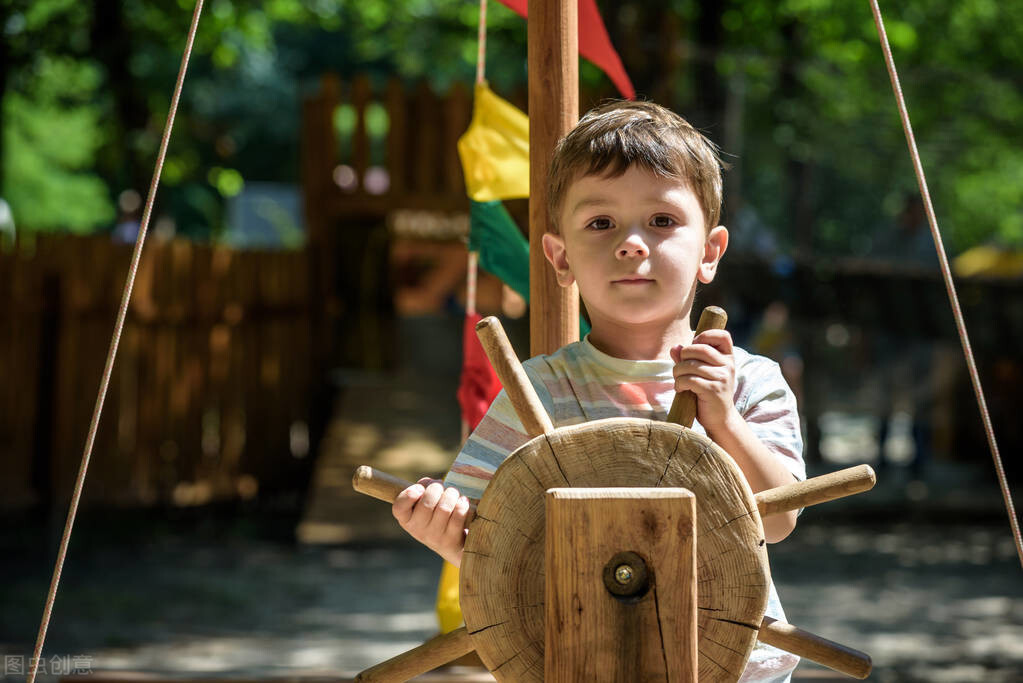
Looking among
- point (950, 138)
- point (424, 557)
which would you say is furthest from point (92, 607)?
point (950, 138)

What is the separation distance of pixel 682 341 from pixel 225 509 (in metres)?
8.65

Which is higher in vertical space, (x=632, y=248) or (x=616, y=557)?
(x=632, y=248)

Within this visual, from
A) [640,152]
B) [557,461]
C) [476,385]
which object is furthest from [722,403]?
[476,385]

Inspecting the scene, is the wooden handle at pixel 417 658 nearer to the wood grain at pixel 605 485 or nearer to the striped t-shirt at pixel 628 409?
the wood grain at pixel 605 485

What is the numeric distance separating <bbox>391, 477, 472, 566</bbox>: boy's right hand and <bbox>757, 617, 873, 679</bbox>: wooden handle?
1.47 ft

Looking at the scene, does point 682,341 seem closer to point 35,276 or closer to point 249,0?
point 35,276

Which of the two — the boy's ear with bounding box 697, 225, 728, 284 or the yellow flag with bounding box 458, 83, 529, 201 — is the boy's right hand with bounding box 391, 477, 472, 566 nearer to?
the boy's ear with bounding box 697, 225, 728, 284

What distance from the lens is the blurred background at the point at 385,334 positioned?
7.65 metres

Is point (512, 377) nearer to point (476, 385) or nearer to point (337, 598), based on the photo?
point (476, 385)

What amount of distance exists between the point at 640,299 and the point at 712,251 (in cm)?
27

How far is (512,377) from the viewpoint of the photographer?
1.67 m

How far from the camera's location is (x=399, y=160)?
34.2 ft

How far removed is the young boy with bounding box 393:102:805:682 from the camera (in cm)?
188

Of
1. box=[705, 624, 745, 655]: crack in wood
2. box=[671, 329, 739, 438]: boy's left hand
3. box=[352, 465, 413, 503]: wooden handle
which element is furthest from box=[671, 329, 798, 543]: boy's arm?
box=[352, 465, 413, 503]: wooden handle
